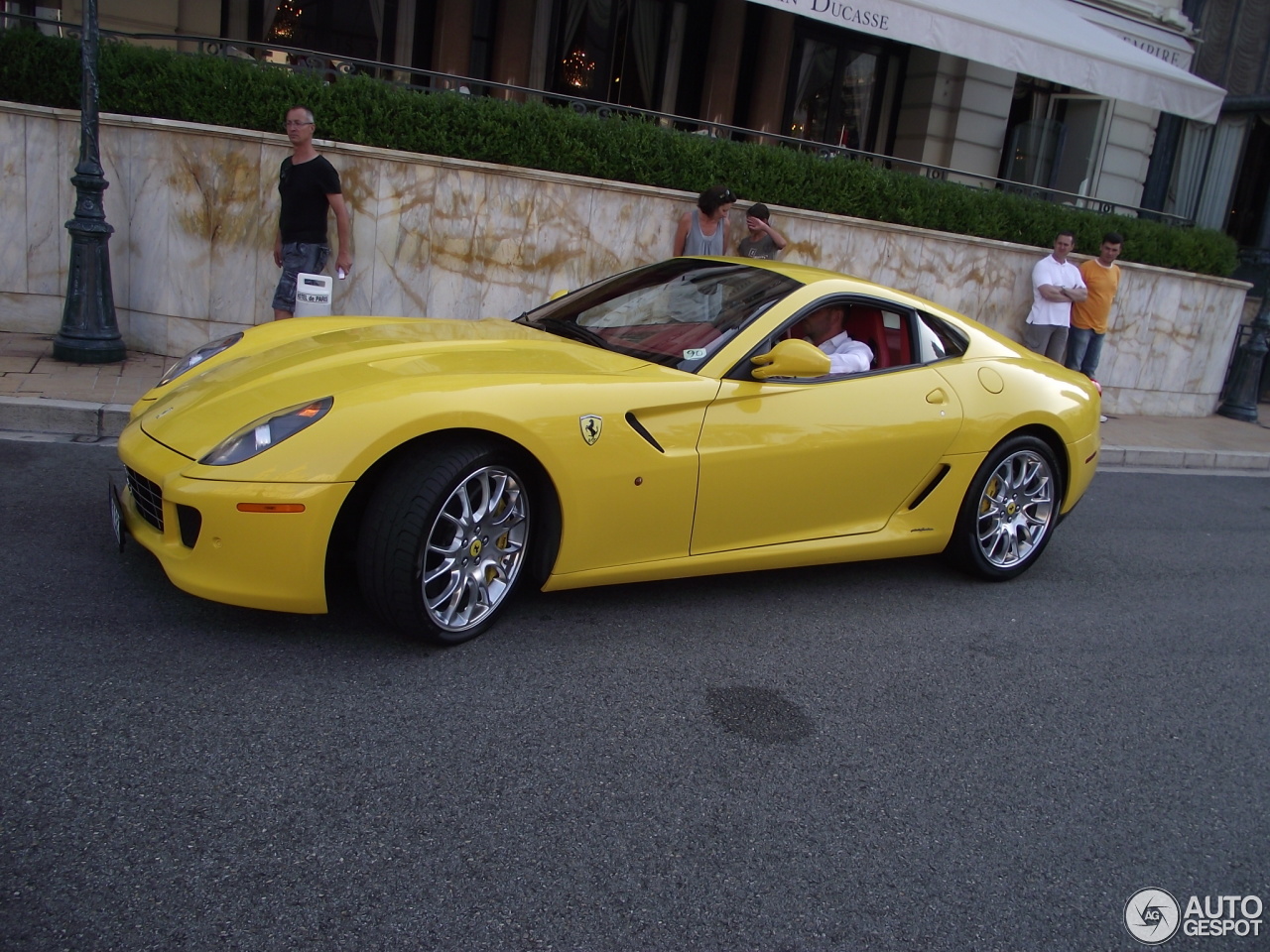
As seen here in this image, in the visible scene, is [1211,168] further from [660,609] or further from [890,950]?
[890,950]

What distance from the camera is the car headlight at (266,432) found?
3.32 m

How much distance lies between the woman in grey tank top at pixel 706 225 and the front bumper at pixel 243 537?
574 cm

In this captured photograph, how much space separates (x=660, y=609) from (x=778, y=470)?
0.74 metres

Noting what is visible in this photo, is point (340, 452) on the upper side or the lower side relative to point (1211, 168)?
lower

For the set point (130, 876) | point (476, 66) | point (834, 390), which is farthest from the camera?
point (476, 66)

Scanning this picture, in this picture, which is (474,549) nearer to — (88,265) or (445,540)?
(445,540)

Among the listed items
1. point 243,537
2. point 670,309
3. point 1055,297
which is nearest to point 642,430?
point 670,309

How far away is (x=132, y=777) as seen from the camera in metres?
2.68

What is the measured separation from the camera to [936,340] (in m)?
4.95

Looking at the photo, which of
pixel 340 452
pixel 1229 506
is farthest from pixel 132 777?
pixel 1229 506

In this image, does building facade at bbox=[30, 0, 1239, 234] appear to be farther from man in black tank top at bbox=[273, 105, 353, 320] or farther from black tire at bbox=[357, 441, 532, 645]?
black tire at bbox=[357, 441, 532, 645]

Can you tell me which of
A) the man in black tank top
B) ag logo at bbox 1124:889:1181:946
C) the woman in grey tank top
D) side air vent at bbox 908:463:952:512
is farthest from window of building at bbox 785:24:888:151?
ag logo at bbox 1124:889:1181:946

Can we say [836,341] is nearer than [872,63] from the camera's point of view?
Yes

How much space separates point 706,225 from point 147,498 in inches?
233
